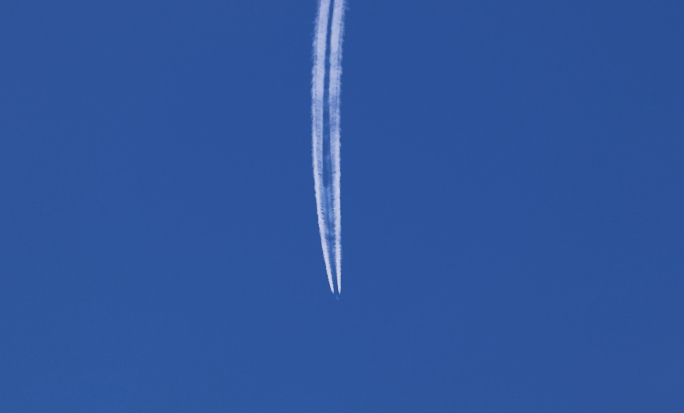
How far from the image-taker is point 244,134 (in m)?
1.73

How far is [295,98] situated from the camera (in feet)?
5.64

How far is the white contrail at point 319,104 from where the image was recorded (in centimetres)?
171

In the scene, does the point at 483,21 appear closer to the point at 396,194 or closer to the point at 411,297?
the point at 396,194

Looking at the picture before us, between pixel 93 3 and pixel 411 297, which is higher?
pixel 93 3

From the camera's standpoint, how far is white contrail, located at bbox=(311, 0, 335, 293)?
1.71 meters

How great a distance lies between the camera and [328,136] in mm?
1732

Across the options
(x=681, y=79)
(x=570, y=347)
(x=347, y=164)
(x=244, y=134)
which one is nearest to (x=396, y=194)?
(x=347, y=164)

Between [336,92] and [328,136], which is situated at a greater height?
[336,92]

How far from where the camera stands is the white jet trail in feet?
5.62

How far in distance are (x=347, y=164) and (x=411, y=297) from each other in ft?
1.35

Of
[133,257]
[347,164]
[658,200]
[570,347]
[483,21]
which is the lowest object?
[570,347]

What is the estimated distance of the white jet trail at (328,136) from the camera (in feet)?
5.62

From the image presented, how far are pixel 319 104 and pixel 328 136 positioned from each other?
9 centimetres

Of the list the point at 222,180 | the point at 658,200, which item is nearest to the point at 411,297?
the point at 222,180
